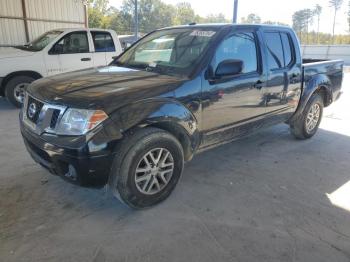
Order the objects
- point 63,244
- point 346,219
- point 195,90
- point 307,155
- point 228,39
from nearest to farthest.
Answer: point 63,244, point 346,219, point 195,90, point 228,39, point 307,155

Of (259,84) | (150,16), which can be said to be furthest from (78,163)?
(150,16)

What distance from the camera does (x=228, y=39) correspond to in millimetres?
3658

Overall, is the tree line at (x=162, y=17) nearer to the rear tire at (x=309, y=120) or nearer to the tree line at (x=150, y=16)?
the tree line at (x=150, y=16)

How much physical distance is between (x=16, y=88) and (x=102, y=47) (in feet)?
7.57

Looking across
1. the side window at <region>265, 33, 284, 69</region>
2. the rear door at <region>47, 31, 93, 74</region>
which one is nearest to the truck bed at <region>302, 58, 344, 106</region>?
the side window at <region>265, 33, 284, 69</region>

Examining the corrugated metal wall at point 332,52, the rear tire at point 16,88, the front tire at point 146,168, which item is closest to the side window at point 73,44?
the rear tire at point 16,88

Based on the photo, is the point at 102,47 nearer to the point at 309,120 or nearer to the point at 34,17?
the point at 309,120

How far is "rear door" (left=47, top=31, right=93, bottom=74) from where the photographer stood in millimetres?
7648

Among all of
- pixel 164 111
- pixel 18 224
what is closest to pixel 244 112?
pixel 164 111

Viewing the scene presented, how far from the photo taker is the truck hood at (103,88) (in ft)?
9.09

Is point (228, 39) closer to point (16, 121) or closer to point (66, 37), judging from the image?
point (16, 121)

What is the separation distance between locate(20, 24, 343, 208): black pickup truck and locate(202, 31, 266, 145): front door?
0.01 m

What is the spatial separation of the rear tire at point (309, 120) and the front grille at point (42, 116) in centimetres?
372

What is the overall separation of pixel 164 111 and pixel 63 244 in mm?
1436
